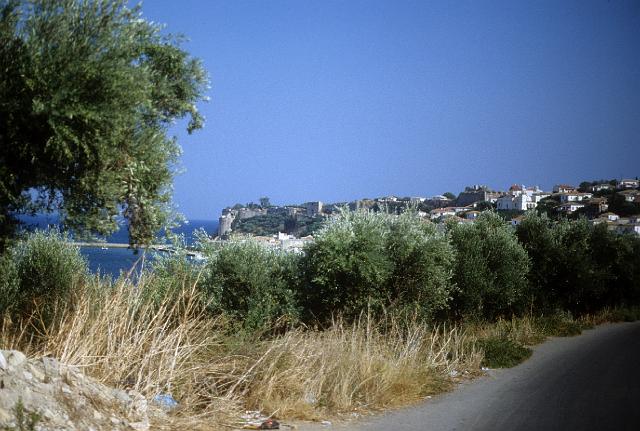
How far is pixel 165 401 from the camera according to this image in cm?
761

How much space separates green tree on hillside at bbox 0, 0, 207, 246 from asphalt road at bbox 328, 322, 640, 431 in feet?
15.6

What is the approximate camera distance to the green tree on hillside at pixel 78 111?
6.67m

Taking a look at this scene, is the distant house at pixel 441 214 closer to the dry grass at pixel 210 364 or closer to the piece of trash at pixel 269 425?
the dry grass at pixel 210 364

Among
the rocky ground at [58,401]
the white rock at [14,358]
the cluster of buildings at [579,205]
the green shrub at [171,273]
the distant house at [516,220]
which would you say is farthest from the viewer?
the cluster of buildings at [579,205]

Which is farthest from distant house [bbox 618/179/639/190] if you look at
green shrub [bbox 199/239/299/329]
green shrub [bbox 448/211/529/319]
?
green shrub [bbox 199/239/299/329]

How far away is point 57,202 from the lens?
7906mm

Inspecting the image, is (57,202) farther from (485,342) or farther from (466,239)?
(466,239)

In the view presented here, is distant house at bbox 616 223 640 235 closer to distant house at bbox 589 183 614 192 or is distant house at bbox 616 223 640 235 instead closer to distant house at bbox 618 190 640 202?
distant house at bbox 618 190 640 202

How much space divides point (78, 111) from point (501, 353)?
1125cm

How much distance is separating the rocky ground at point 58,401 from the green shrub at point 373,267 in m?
7.59

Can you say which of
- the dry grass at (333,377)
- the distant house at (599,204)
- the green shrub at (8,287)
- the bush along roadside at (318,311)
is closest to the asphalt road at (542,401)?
the dry grass at (333,377)

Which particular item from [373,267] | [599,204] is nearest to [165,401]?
[373,267]

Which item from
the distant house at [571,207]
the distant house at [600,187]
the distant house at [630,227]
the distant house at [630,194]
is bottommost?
the distant house at [630,227]

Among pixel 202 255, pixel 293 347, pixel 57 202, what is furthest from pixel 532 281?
pixel 57 202
